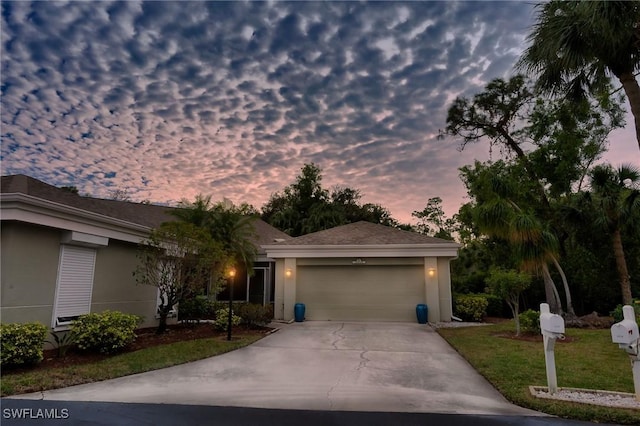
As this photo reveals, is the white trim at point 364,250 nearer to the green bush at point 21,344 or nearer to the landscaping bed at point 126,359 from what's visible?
the landscaping bed at point 126,359

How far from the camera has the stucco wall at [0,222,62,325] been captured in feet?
23.5

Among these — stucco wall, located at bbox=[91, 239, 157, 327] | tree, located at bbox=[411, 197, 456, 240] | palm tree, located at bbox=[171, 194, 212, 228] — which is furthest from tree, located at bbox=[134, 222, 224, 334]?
tree, located at bbox=[411, 197, 456, 240]

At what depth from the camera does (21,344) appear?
20.3 feet

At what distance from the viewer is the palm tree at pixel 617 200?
44.9ft

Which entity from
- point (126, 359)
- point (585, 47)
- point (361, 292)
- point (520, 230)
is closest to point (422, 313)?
point (361, 292)

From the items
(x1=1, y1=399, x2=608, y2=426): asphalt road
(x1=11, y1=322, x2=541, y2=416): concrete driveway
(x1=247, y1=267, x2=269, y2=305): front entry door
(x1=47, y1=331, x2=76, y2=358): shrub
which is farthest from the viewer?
(x1=247, y1=267, x2=269, y2=305): front entry door

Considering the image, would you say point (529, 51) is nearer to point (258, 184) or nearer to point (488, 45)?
point (488, 45)

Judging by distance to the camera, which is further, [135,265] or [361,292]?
[361,292]

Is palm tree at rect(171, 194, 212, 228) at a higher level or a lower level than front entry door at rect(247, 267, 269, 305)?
higher

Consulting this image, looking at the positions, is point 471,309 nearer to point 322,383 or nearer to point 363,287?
point 363,287

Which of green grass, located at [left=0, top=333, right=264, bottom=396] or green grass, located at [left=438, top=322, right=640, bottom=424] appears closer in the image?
green grass, located at [left=438, top=322, right=640, bottom=424]

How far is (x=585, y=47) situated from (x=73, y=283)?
1289 cm

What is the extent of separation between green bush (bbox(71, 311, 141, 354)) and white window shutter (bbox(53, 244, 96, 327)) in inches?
39.8

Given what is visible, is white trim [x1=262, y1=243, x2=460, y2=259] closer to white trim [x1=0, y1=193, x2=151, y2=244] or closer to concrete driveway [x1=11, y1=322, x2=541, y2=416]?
concrete driveway [x1=11, y1=322, x2=541, y2=416]
